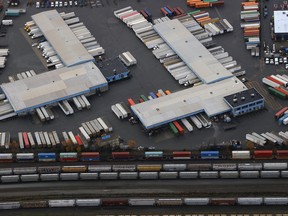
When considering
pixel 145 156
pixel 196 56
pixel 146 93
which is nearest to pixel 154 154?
pixel 145 156

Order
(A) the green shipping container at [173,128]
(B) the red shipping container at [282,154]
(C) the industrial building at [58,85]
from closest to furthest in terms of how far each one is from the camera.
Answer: (B) the red shipping container at [282,154], (A) the green shipping container at [173,128], (C) the industrial building at [58,85]

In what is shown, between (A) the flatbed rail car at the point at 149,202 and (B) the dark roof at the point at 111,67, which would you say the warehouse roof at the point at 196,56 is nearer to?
(B) the dark roof at the point at 111,67

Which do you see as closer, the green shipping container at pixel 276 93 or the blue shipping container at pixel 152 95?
the green shipping container at pixel 276 93

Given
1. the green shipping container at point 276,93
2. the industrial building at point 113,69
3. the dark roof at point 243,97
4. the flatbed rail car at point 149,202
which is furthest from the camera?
the industrial building at point 113,69

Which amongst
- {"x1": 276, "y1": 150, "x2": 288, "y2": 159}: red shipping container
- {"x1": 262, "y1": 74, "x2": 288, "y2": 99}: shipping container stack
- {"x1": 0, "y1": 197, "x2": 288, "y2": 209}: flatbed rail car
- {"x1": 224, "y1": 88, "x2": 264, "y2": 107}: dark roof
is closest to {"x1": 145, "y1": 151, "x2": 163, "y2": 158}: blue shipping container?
{"x1": 0, "y1": 197, "x2": 288, "y2": 209}: flatbed rail car

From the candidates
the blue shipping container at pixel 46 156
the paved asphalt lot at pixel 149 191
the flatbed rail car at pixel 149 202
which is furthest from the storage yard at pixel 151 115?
the paved asphalt lot at pixel 149 191

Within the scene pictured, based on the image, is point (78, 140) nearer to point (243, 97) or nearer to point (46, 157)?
point (46, 157)
